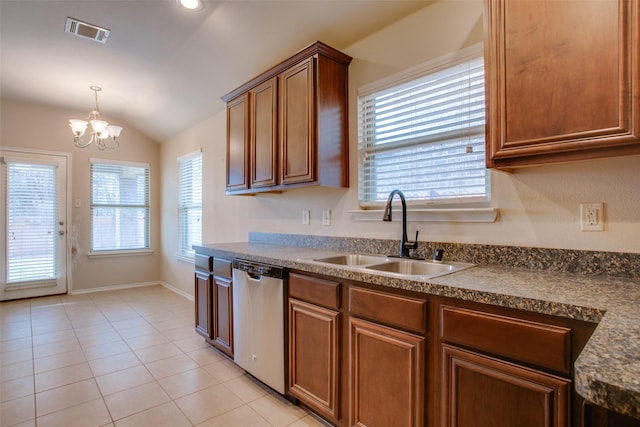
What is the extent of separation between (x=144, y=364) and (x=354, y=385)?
197 centimetres

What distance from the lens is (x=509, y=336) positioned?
44.8 inches

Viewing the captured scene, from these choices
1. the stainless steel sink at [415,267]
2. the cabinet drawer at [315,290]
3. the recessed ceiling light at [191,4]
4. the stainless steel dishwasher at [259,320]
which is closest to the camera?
the cabinet drawer at [315,290]

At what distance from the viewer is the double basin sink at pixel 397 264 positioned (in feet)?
6.03

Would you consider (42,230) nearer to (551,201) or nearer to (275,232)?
(275,232)

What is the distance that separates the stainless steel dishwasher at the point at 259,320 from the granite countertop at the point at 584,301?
0.98 feet

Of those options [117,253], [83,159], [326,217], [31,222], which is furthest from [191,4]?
[117,253]

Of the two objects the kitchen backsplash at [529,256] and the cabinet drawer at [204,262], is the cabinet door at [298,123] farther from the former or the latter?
the cabinet drawer at [204,262]

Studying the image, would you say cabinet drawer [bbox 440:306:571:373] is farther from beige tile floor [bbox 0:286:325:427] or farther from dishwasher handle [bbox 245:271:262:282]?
dishwasher handle [bbox 245:271:262:282]

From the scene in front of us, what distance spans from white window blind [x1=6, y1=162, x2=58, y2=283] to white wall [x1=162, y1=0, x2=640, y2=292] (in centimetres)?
355

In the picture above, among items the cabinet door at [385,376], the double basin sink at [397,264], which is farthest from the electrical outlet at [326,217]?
the cabinet door at [385,376]

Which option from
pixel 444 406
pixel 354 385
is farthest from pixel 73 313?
pixel 444 406

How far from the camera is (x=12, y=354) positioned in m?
2.89

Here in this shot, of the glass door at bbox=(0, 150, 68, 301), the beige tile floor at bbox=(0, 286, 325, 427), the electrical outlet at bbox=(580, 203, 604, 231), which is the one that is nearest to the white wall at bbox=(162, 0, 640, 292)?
the electrical outlet at bbox=(580, 203, 604, 231)

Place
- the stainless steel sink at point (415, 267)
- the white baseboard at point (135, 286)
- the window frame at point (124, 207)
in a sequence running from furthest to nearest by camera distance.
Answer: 1. the window frame at point (124, 207)
2. the white baseboard at point (135, 286)
3. the stainless steel sink at point (415, 267)
